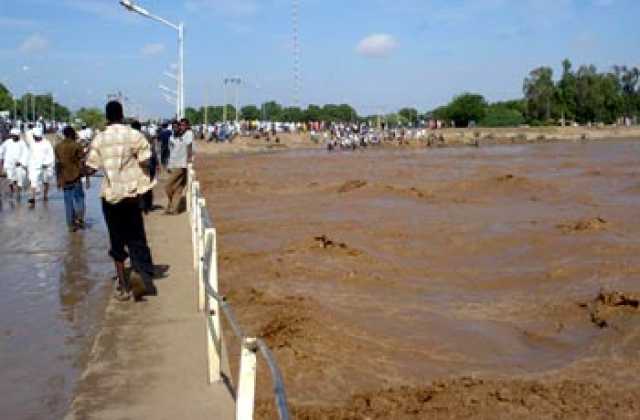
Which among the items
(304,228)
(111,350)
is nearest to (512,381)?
(111,350)

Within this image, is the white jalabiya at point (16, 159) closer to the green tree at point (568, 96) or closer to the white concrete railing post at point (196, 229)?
the white concrete railing post at point (196, 229)

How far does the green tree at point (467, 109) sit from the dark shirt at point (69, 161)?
91100 millimetres

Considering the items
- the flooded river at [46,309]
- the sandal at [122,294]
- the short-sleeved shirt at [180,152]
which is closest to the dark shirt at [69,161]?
the flooded river at [46,309]

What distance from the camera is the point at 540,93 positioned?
102 metres

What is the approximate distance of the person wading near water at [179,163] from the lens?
14.1m

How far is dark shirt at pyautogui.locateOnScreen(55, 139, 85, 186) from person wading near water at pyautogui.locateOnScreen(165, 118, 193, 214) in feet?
6.17

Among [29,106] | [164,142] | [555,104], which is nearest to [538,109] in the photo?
[555,104]

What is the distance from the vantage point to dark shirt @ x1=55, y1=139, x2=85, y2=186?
Answer: 41.3 feet

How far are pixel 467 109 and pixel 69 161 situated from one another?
93.0 metres

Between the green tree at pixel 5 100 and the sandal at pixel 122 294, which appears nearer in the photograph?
the sandal at pixel 122 294

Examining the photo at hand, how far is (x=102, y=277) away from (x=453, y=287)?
416 centimetres

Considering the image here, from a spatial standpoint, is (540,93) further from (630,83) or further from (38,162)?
(38,162)

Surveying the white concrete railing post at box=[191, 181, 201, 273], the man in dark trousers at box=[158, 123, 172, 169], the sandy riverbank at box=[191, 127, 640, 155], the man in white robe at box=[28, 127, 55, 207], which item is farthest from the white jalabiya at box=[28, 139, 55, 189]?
the sandy riverbank at box=[191, 127, 640, 155]

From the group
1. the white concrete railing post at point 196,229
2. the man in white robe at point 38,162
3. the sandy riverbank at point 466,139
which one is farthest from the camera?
the sandy riverbank at point 466,139
